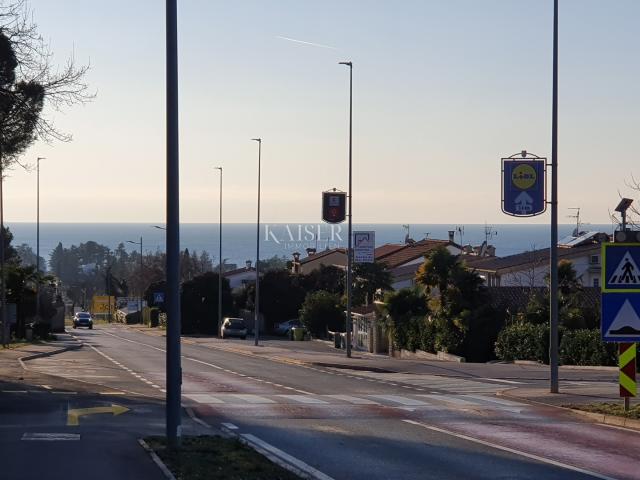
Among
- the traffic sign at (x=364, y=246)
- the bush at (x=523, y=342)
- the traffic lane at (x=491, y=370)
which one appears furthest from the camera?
the traffic sign at (x=364, y=246)

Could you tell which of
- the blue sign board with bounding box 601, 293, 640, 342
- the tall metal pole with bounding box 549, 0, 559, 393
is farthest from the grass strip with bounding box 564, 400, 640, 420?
the tall metal pole with bounding box 549, 0, 559, 393

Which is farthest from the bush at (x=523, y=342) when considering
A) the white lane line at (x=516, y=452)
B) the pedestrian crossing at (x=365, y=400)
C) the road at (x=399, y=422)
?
the white lane line at (x=516, y=452)

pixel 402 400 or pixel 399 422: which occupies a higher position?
pixel 399 422

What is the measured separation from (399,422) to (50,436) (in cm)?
668

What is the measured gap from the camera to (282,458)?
49.4 feet

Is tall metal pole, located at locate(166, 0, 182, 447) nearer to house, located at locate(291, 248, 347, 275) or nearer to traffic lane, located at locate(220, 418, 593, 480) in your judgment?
traffic lane, located at locate(220, 418, 593, 480)

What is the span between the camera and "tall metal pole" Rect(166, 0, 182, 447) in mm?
14125

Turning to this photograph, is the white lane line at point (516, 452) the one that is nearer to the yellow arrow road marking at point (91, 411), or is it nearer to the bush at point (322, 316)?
the yellow arrow road marking at point (91, 411)

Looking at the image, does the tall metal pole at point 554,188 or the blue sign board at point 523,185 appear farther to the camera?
the blue sign board at point 523,185

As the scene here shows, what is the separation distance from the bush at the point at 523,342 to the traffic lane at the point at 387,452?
872 inches

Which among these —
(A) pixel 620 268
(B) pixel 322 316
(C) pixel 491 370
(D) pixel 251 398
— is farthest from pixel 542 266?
(A) pixel 620 268

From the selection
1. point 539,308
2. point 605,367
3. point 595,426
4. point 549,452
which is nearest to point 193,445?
point 549,452

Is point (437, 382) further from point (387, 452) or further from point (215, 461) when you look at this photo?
point (215, 461)

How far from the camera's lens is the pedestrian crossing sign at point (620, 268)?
20062mm
